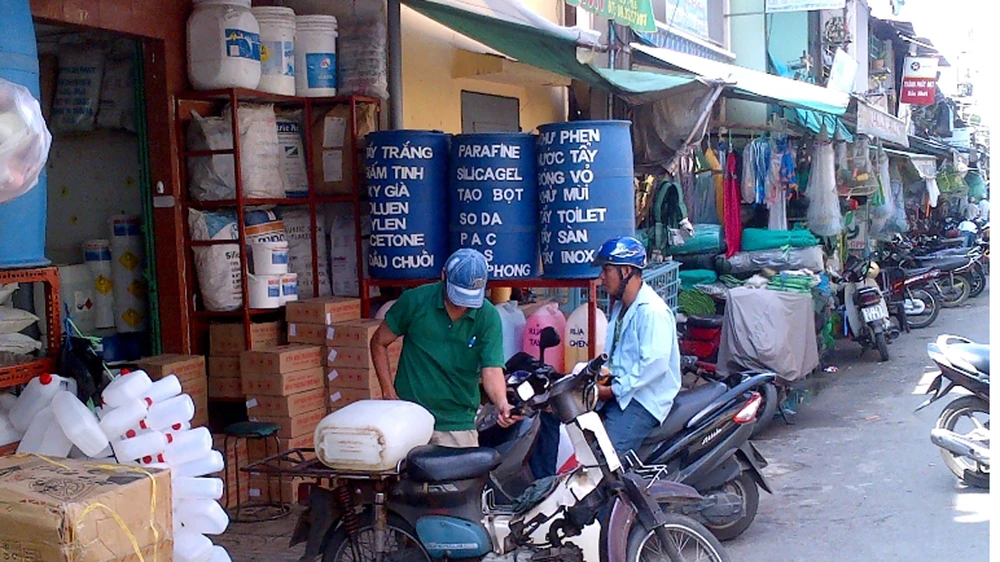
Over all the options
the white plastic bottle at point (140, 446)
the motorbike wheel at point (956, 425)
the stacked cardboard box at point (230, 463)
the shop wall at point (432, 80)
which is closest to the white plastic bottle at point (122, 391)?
the white plastic bottle at point (140, 446)

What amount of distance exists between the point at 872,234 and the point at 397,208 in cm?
1076

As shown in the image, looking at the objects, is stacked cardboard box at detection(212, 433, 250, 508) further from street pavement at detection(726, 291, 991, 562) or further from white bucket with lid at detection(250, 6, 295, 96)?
street pavement at detection(726, 291, 991, 562)

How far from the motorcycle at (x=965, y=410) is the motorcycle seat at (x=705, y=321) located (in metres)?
2.35

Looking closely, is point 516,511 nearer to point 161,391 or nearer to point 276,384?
point 161,391

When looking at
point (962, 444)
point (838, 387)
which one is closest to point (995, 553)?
point (962, 444)

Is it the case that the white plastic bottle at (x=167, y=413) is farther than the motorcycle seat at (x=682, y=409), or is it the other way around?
the motorcycle seat at (x=682, y=409)

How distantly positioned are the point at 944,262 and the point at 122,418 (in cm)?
1509

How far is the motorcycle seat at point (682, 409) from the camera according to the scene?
524cm

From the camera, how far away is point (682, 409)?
5320 millimetres

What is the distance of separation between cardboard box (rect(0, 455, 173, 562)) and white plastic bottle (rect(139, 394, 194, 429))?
613 mm

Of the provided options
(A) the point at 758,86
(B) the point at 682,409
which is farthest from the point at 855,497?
(A) the point at 758,86

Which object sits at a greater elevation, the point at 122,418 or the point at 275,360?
the point at 122,418

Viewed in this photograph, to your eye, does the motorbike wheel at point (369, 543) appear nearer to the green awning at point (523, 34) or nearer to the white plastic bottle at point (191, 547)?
the white plastic bottle at point (191, 547)

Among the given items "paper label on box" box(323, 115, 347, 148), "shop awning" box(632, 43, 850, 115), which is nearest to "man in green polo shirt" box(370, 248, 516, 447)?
"paper label on box" box(323, 115, 347, 148)
